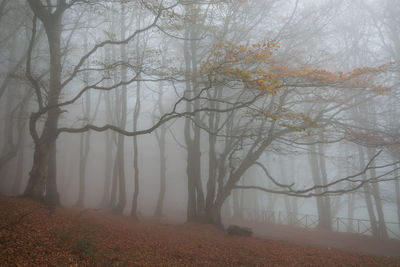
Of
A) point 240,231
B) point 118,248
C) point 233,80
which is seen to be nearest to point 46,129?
point 118,248

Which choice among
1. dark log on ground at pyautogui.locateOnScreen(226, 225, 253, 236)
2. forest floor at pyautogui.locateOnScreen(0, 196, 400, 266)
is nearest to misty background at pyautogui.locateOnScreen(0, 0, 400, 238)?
dark log on ground at pyautogui.locateOnScreen(226, 225, 253, 236)

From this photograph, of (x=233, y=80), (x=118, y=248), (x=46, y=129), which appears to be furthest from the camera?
(x=46, y=129)

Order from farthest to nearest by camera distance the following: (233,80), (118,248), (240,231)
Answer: (240,231)
(233,80)
(118,248)

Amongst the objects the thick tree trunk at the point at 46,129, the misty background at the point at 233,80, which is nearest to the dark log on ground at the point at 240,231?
the misty background at the point at 233,80

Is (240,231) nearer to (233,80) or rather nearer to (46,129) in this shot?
(233,80)

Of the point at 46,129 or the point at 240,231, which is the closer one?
the point at 46,129

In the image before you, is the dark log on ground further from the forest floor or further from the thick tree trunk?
the thick tree trunk

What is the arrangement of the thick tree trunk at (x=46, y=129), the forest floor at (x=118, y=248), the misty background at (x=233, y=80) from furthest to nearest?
the thick tree trunk at (x=46, y=129), the misty background at (x=233, y=80), the forest floor at (x=118, y=248)

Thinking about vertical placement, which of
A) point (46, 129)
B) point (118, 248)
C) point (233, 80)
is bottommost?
point (118, 248)

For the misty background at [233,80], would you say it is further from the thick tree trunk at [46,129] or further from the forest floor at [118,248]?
the forest floor at [118,248]

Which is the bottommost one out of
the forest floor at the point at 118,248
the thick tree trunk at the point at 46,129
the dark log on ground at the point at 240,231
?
the dark log on ground at the point at 240,231

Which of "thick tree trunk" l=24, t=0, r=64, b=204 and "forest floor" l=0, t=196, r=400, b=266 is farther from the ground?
"thick tree trunk" l=24, t=0, r=64, b=204

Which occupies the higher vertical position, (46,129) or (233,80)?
(233,80)

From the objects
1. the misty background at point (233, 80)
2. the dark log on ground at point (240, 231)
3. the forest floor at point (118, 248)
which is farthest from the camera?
the dark log on ground at point (240, 231)
